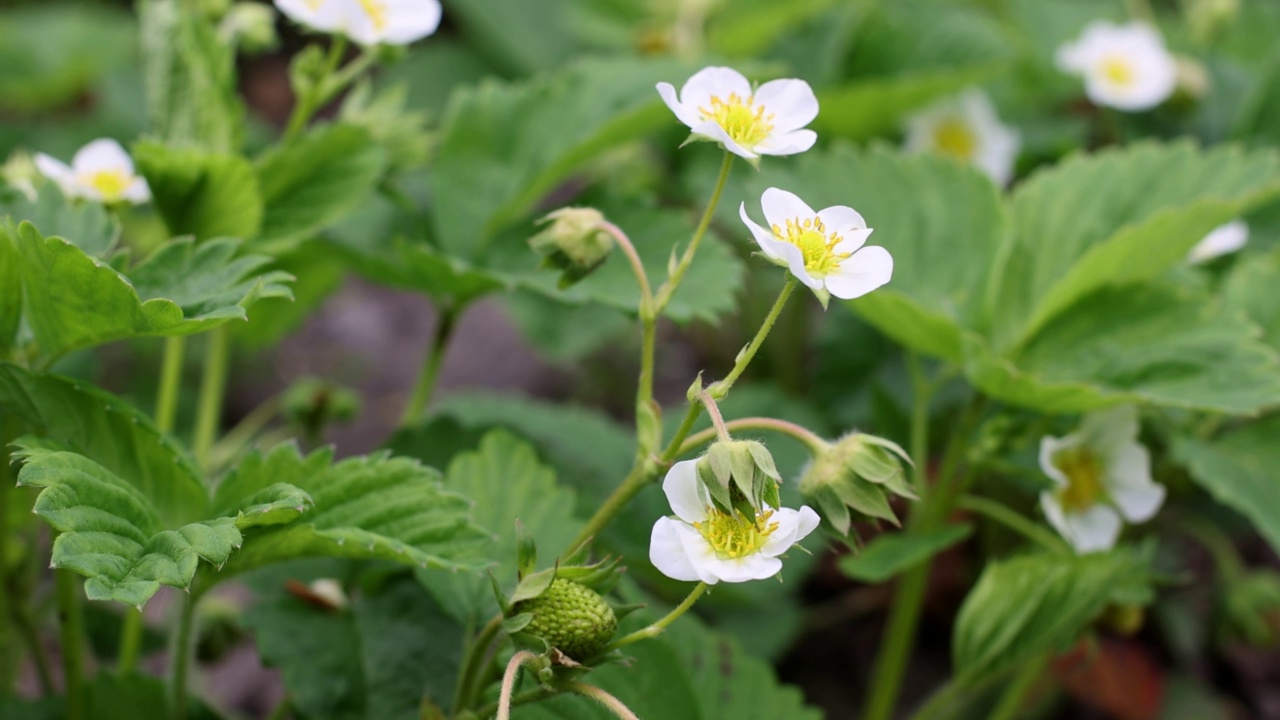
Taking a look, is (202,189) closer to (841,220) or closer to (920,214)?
(841,220)

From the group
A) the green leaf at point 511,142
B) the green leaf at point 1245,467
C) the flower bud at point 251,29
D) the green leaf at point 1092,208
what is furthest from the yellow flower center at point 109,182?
the green leaf at point 1245,467

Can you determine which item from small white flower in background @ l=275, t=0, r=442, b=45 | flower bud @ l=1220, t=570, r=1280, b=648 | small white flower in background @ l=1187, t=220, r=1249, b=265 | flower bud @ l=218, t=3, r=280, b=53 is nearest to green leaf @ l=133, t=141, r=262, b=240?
small white flower in background @ l=275, t=0, r=442, b=45

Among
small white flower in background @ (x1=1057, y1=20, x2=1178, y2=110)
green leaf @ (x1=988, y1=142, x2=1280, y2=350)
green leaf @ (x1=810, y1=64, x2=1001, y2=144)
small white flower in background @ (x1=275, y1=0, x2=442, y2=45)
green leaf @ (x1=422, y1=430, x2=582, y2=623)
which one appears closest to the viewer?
green leaf @ (x1=422, y1=430, x2=582, y2=623)

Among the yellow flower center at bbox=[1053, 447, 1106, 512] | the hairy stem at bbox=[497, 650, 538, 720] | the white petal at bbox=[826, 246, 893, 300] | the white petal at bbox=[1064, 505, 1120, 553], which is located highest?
the white petal at bbox=[826, 246, 893, 300]

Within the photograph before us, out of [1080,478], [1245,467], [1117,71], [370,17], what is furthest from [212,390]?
[1117,71]

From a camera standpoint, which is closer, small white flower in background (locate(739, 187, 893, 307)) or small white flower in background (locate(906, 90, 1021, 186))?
small white flower in background (locate(739, 187, 893, 307))

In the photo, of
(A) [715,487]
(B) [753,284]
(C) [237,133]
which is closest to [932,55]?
(B) [753,284]

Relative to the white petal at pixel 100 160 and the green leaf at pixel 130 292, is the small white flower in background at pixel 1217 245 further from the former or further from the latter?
the white petal at pixel 100 160

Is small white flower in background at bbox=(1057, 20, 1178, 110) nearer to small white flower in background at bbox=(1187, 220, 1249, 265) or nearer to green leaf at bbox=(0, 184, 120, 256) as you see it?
small white flower in background at bbox=(1187, 220, 1249, 265)
